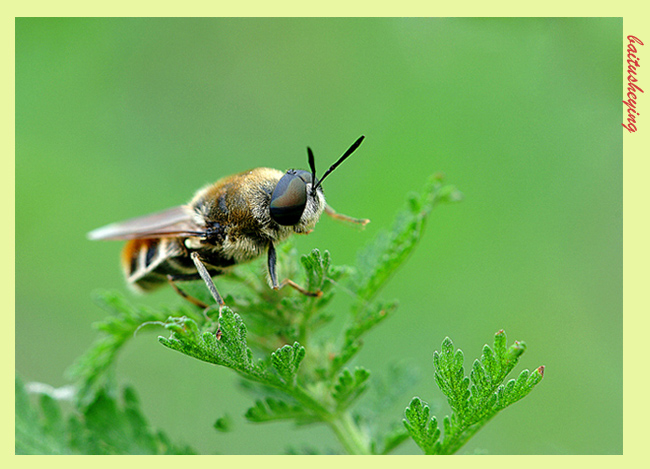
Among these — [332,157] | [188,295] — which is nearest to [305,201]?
[188,295]

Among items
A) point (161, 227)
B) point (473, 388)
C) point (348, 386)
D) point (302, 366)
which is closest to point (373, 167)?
point (161, 227)

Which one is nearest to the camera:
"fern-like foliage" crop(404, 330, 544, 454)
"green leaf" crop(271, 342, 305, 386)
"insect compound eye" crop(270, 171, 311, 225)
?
"fern-like foliage" crop(404, 330, 544, 454)

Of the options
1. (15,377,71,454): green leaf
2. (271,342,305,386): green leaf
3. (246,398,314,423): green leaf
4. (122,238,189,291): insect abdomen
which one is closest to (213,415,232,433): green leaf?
(246,398,314,423): green leaf

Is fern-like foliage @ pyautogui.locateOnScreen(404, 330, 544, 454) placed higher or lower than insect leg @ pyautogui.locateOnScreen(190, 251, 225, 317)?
higher

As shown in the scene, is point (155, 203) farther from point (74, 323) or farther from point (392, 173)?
point (392, 173)

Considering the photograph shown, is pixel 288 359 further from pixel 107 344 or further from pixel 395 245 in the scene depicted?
pixel 107 344

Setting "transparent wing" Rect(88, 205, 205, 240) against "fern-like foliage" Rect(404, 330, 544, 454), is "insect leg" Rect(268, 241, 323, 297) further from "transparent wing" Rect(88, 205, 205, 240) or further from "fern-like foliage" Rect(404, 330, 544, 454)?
"fern-like foliage" Rect(404, 330, 544, 454)

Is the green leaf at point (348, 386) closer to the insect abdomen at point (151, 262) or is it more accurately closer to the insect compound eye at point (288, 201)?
the insect compound eye at point (288, 201)
